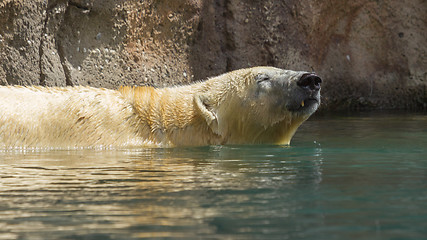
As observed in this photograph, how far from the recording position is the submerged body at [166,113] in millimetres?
5379

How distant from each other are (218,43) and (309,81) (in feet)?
14.4

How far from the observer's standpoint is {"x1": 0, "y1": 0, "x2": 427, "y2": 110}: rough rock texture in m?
7.81

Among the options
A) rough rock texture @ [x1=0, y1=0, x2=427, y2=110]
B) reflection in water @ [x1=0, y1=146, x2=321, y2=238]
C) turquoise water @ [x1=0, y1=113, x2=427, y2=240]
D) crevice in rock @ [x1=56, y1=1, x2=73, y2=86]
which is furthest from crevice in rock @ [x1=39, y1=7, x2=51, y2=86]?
reflection in water @ [x1=0, y1=146, x2=321, y2=238]

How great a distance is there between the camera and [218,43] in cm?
959

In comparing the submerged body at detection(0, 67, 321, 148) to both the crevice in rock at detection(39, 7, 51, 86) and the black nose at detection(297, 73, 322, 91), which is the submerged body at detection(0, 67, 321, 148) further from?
the crevice in rock at detection(39, 7, 51, 86)

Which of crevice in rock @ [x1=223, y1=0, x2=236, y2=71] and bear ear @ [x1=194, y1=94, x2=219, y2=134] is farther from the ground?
crevice in rock @ [x1=223, y1=0, x2=236, y2=71]

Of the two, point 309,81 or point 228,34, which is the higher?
point 228,34

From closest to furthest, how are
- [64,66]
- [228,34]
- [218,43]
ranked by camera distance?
[64,66] → [218,43] → [228,34]

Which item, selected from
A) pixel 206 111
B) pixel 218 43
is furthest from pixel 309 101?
pixel 218 43

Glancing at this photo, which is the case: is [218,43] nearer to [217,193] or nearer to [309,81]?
[309,81]

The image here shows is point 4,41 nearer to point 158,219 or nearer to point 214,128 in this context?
point 214,128

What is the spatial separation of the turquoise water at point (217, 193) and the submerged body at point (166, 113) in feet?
0.91

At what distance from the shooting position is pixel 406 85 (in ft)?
36.0

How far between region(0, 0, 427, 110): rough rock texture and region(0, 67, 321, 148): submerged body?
2260 millimetres
